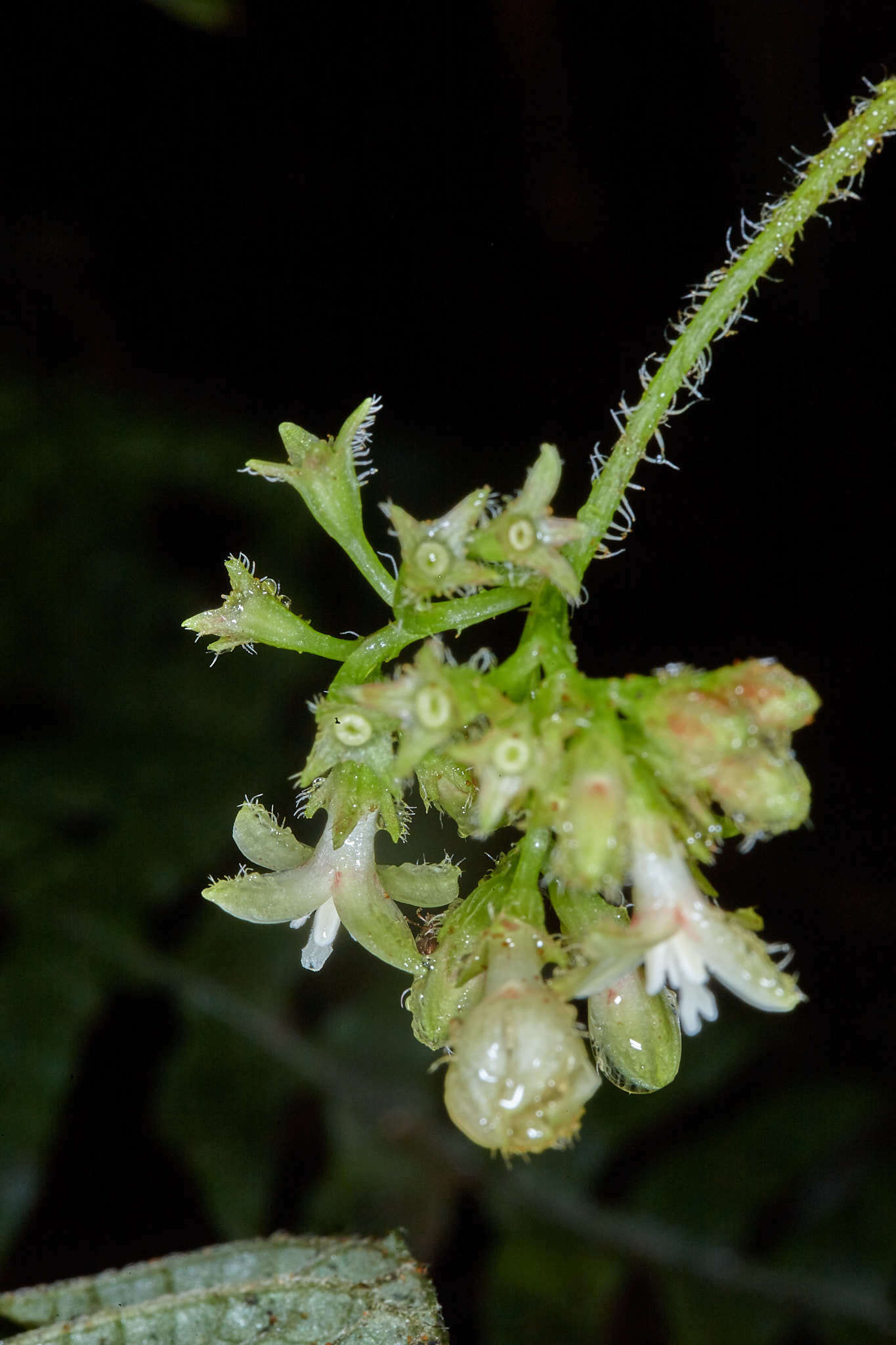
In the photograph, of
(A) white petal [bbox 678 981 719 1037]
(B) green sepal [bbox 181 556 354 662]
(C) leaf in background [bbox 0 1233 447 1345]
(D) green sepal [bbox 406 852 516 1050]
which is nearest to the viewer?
(A) white petal [bbox 678 981 719 1037]

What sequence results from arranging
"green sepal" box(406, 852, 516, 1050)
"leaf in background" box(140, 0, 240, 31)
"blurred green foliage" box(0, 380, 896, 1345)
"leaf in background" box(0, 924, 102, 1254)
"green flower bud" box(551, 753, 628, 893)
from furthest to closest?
"blurred green foliage" box(0, 380, 896, 1345)
"leaf in background" box(140, 0, 240, 31)
"leaf in background" box(0, 924, 102, 1254)
"green sepal" box(406, 852, 516, 1050)
"green flower bud" box(551, 753, 628, 893)

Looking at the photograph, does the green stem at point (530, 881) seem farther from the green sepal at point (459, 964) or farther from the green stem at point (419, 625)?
the green stem at point (419, 625)

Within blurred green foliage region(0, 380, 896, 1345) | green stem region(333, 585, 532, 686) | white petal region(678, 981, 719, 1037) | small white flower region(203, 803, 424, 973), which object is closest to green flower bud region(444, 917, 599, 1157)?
white petal region(678, 981, 719, 1037)

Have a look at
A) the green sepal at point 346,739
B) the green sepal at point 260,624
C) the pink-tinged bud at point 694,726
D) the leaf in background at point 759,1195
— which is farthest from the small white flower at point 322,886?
the leaf in background at point 759,1195

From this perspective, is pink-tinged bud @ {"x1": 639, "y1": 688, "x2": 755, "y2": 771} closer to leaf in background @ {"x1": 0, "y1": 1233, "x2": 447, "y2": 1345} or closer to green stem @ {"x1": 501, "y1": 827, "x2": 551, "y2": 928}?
green stem @ {"x1": 501, "y1": 827, "x2": 551, "y2": 928}

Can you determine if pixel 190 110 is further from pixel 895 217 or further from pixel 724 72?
pixel 895 217

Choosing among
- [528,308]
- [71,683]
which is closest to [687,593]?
[528,308]

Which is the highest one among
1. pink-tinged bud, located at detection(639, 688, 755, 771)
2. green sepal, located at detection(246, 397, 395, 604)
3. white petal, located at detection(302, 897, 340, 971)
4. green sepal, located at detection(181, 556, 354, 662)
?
green sepal, located at detection(246, 397, 395, 604)

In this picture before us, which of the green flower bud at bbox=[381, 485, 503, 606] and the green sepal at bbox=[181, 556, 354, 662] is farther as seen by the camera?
the green sepal at bbox=[181, 556, 354, 662]
